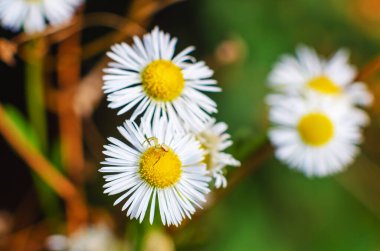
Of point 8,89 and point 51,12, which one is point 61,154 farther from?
point 51,12

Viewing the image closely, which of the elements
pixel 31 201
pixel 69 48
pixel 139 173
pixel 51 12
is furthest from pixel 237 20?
pixel 139 173

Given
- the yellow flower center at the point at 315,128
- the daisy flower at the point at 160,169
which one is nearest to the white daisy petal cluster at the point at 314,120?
the yellow flower center at the point at 315,128

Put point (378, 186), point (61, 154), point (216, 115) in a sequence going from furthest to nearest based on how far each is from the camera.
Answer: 1. point (378, 186)
2. point (216, 115)
3. point (61, 154)

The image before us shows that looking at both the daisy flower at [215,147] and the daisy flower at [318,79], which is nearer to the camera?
the daisy flower at [215,147]

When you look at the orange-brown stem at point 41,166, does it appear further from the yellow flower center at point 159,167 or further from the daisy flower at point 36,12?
the yellow flower center at point 159,167

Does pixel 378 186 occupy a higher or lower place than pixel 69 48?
lower

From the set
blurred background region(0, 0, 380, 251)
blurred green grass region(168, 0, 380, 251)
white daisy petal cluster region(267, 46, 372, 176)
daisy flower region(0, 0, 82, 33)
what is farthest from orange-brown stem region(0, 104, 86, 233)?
white daisy petal cluster region(267, 46, 372, 176)
